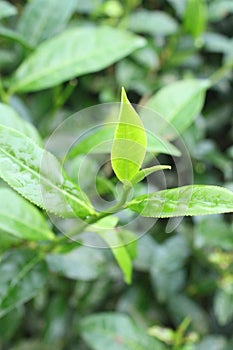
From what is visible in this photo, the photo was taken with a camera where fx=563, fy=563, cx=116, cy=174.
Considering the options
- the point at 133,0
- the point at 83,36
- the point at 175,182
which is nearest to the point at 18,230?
the point at 83,36

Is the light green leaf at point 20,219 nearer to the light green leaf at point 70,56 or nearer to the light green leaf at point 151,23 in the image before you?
the light green leaf at point 70,56

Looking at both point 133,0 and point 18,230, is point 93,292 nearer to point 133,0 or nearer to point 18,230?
point 18,230

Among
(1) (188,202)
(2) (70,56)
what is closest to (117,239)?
(1) (188,202)

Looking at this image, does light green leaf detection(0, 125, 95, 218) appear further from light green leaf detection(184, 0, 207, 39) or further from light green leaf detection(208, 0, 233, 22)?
light green leaf detection(208, 0, 233, 22)

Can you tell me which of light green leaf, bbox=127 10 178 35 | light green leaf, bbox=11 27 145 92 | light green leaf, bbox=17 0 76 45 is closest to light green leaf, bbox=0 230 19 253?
light green leaf, bbox=11 27 145 92

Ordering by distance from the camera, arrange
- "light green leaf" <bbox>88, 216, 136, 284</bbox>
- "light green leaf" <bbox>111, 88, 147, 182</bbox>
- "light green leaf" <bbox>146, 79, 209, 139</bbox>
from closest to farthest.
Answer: "light green leaf" <bbox>111, 88, 147, 182</bbox>
"light green leaf" <bbox>88, 216, 136, 284</bbox>
"light green leaf" <bbox>146, 79, 209, 139</bbox>

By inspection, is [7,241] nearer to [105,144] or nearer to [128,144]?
[105,144]
